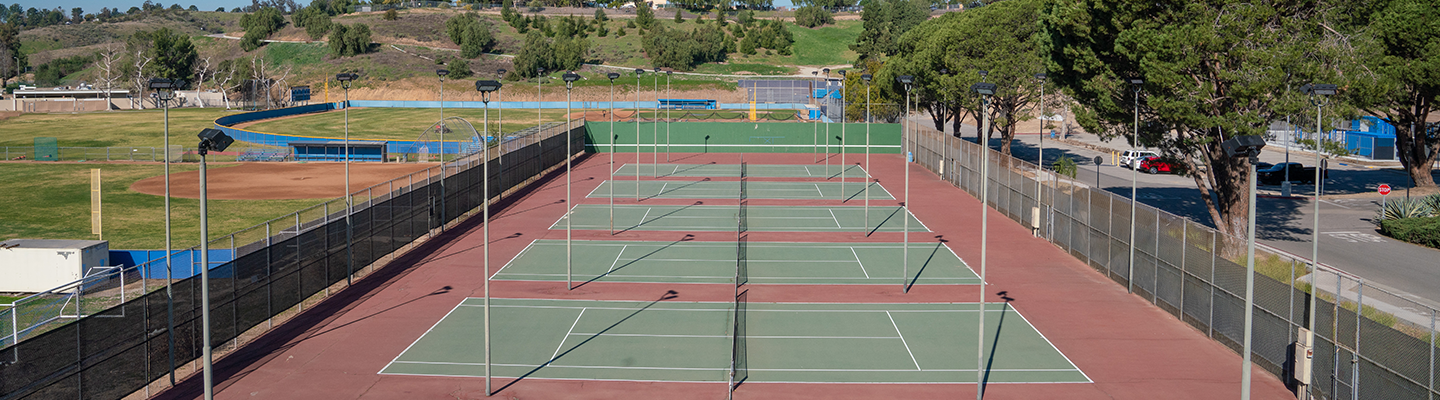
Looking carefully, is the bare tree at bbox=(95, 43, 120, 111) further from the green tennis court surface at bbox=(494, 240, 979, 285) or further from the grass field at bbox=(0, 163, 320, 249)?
the green tennis court surface at bbox=(494, 240, 979, 285)

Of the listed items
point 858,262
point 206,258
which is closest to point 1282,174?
point 858,262

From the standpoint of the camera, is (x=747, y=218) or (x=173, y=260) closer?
(x=173, y=260)

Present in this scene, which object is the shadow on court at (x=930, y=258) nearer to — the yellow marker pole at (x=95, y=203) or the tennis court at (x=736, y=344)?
the tennis court at (x=736, y=344)

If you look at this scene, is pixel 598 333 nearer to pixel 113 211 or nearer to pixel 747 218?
pixel 747 218

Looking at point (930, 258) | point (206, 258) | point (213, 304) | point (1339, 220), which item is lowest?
point (930, 258)

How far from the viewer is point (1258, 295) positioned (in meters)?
22.7

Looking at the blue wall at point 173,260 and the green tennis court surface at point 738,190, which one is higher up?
the green tennis court surface at point 738,190

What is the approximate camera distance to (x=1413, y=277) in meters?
33.1

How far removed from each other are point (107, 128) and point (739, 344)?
304ft

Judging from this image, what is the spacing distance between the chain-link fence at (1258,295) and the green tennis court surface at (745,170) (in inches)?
943

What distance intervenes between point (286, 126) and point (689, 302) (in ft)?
261

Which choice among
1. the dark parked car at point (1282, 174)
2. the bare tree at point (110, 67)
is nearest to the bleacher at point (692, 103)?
the dark parked car at point (1282, 174)

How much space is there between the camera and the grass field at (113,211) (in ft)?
133

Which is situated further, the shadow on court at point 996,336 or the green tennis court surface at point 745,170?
the green tennis court surface at point 745,170
